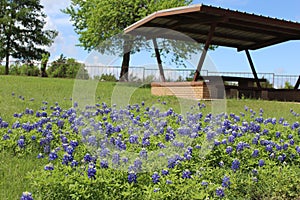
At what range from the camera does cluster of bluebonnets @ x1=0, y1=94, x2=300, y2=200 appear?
344cm

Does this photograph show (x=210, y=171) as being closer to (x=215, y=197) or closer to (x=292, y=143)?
(x=215, y=197)

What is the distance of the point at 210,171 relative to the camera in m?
Result: 3.98

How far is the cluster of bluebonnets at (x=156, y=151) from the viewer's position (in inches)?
135

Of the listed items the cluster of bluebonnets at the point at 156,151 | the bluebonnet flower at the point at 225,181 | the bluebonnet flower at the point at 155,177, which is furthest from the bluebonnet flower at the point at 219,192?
the bluebonnet flower at the point at 155,177

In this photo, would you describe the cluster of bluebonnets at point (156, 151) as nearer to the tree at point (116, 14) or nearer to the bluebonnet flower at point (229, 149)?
the bluebonnet flower at point (229, 149)

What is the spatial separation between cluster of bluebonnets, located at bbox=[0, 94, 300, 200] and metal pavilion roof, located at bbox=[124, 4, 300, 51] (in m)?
6.77

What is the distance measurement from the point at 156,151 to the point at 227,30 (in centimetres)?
1175

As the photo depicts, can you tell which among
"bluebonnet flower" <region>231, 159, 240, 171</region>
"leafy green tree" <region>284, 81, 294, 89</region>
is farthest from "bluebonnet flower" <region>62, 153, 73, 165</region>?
"leafy green tree" <region>284, 81, 294, 89</region>

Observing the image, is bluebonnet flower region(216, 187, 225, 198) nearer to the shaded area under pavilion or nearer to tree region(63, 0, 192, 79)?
the shaded area under pavilion

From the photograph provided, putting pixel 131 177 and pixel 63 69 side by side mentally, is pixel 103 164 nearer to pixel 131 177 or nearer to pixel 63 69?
pixel 131 177

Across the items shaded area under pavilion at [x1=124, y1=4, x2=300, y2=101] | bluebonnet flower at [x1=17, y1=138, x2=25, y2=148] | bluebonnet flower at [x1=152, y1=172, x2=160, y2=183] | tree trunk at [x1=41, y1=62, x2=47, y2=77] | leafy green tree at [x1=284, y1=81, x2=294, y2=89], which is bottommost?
bluebonnet flower at [x1=152, y1=172, x2=160, y2=183]

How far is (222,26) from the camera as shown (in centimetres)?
1424

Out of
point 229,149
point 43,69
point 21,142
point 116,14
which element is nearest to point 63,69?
point 43,69

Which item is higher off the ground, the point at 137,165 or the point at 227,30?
the point at 227,30
